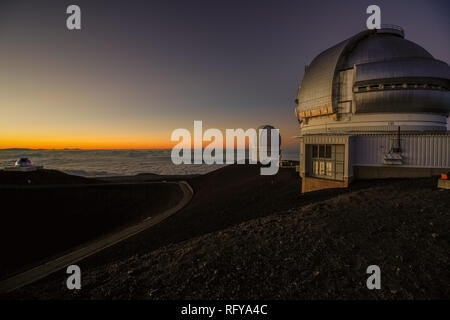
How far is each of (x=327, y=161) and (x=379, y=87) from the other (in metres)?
6.32

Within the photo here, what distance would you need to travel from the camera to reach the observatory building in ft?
38.4

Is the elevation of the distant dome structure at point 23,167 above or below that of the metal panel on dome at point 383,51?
below

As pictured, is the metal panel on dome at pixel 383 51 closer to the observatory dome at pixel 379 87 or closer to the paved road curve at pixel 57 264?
the observatory dome at pixel 379 87

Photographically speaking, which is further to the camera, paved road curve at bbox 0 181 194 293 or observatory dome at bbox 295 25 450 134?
observatory dome at bbox 295 25 450 134

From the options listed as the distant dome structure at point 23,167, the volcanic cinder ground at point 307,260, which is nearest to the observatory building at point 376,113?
the volcanic cinder ground at point 307,260

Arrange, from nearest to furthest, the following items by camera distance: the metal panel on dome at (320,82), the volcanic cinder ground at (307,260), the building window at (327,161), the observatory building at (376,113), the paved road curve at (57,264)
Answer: the volcanic cinder ground at (307,260) < the paved road curve at (57,264) < the observatory building at (376,113) < the building window at (327,161) < the metal panel on dome at (320,82)

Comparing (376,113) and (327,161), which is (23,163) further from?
(376,113)

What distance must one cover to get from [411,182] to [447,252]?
689 cm

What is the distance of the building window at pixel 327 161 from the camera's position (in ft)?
41.8

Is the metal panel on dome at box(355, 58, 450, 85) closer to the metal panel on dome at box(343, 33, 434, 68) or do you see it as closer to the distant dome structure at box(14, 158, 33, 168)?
the metal panel on dome at box(343, 33, 434, 68)

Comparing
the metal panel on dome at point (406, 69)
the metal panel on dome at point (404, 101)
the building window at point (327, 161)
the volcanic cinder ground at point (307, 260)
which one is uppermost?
the metal panel on dome at point (406, 69)

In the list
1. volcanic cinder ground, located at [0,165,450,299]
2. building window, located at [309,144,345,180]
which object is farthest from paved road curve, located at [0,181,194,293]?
building window, located at [309,144,345,180]

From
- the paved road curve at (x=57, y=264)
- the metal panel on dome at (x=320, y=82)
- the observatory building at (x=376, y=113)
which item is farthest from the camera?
the metal panel on dome at (x=320, y=82)
